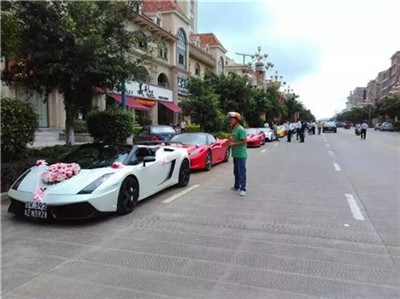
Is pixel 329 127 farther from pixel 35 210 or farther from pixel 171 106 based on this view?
pixel 35 210

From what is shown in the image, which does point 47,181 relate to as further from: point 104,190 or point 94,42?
point 94,42

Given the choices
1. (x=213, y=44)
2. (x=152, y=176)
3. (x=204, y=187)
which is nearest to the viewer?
(x=152, y=176)

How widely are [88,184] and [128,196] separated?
2.93ft

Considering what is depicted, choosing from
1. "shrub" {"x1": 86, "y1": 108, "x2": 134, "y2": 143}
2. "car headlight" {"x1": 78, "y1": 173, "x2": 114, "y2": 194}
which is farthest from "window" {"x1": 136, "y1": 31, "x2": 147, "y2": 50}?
"car headlight" {"x1": 78, "y1": 173, "x2": 114, "y2": 194}

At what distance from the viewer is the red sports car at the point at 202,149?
12578 millimetres

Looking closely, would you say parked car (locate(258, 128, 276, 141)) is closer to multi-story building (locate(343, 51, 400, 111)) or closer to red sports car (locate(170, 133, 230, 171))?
red sports car (locate(170, 133, 230, 171))

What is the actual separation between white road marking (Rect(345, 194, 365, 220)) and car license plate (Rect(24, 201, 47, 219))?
5.09m

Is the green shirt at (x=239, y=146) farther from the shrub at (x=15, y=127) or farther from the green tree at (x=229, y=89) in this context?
the green tree at (x=229, y=89)

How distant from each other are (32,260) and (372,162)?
1420 centimetres

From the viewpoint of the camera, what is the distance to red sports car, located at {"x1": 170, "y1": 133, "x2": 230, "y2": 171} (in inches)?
495

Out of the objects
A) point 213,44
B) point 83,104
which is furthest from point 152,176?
point 213,44

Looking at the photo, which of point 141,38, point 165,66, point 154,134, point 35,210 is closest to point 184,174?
point 35,210

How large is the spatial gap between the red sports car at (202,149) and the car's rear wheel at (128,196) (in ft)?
17.6

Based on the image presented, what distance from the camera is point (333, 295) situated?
3.70m
